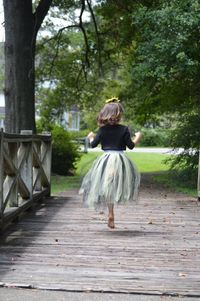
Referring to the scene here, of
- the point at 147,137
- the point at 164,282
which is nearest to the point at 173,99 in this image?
the point at 164,282

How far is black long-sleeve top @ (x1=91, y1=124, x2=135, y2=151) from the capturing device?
24.7 ft

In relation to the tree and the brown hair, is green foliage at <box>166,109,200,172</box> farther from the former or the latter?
the brown hair

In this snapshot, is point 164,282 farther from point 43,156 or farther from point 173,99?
point 173,99

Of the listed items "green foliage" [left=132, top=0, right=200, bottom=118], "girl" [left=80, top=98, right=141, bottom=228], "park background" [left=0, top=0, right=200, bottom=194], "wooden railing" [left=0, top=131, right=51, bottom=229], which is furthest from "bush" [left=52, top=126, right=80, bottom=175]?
"girl" [left=80, top=98, right=141, bottom=228]

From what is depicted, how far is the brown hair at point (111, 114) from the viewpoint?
752 cm

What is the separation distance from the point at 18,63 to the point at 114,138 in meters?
8.16

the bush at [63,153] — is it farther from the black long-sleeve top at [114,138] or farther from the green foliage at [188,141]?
the black long-sleeve top at [114,138]

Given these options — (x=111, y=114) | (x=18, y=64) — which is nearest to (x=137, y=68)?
(x=18, y=64)

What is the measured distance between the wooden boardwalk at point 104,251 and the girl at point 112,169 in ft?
1.62

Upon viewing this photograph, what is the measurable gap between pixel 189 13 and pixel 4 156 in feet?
21.5

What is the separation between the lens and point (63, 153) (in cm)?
2053

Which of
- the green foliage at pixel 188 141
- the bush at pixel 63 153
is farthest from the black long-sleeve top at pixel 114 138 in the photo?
the bush at pixel 63 153

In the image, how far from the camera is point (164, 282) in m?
5.05

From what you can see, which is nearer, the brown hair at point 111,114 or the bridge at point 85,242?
the bridge at point 85,242
